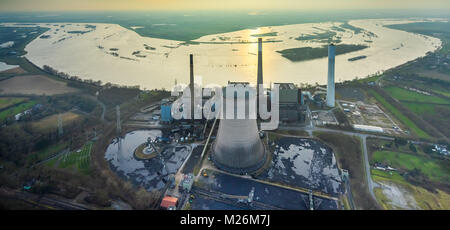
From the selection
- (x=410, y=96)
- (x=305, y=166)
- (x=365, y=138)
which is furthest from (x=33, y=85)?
(x=410, y=96)

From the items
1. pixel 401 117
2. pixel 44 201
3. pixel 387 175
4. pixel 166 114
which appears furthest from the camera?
pixel 401 117

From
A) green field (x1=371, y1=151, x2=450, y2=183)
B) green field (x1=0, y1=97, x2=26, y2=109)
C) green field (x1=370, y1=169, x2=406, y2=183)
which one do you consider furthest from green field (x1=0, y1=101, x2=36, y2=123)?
green field (x1=371, y1=151, x2=450, y2=183)

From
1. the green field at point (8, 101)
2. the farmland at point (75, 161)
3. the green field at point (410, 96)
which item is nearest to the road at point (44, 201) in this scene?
the farmland at point (75, 161)

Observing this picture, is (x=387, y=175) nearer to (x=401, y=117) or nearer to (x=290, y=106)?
(x=290, y=106)

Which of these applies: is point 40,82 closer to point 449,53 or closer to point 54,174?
point 54,174

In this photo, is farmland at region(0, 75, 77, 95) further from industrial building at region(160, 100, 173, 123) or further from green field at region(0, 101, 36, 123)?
industrial building at region(160, 100, 173, 123)

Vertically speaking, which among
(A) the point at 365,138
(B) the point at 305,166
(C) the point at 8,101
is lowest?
(B) the point at 305,166
